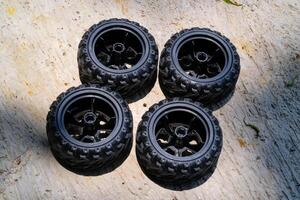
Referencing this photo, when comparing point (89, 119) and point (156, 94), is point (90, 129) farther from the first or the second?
point (156, 94)

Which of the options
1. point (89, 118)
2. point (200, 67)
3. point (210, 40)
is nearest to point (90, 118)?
point (89, 118)

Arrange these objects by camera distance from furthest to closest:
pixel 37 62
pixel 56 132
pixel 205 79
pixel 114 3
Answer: pixel 114 3
pixel 37 62
pixel 205 79
pixel 56 132

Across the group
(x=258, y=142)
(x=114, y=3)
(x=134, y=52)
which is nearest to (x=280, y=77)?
(x=258, y=142)

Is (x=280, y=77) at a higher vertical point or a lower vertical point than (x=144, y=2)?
lower

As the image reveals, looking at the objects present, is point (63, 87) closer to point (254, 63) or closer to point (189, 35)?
point (189, 35)

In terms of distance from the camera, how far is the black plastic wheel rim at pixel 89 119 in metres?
3.90

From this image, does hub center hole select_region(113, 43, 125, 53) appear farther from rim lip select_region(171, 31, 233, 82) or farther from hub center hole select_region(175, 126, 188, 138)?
hub center hole select_region(175, 126, 188, 138)

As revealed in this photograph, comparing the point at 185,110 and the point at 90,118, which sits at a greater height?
the point at 90,118

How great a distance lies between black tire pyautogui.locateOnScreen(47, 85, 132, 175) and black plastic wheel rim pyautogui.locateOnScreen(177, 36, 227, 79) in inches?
26.5

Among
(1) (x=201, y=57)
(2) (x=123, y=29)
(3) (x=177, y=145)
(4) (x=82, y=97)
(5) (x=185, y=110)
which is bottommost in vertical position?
(3) (x=177, y=145)

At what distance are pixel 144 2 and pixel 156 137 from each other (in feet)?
4.54

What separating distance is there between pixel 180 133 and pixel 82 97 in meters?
0.74

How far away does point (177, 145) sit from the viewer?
3.96 meters

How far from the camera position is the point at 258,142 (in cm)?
417
